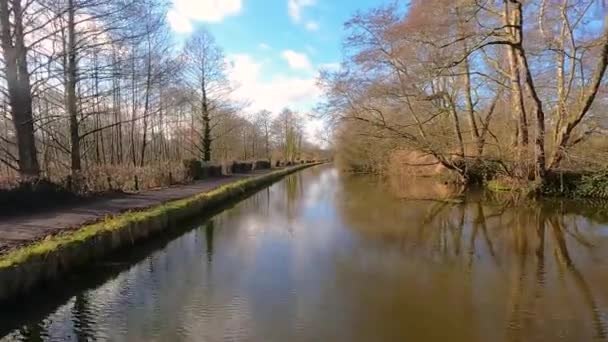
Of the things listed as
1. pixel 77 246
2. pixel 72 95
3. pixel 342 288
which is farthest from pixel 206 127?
pixel 342 288

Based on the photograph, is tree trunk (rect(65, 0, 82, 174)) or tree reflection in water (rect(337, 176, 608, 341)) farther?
tree trunk (rect(65, 0, 82, 174))

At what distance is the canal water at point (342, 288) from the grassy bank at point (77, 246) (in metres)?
0.23

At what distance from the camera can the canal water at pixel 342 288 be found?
16.4 feet

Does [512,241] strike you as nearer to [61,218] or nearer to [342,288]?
[342,288]

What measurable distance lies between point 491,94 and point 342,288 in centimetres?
1895

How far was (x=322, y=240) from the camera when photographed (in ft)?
32.3

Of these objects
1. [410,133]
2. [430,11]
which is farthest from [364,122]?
[430,11]

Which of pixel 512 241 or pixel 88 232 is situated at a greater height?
pixel 88 232

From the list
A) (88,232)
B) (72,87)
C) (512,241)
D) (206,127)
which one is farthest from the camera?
(206,127)

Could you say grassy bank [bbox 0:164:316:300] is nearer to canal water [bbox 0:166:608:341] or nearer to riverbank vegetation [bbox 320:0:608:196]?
canal water [bbox 0:166:608:341]

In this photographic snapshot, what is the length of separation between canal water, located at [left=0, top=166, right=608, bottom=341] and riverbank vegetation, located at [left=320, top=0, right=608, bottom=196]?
518 cm

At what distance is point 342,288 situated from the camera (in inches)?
253

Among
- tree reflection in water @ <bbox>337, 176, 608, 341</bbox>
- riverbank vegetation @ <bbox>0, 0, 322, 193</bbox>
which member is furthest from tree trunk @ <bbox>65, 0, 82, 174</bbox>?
tree reflection in water @ <bbox>337, 176, 608, 341</bbox>

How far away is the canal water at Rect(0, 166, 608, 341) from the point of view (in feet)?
16.4
